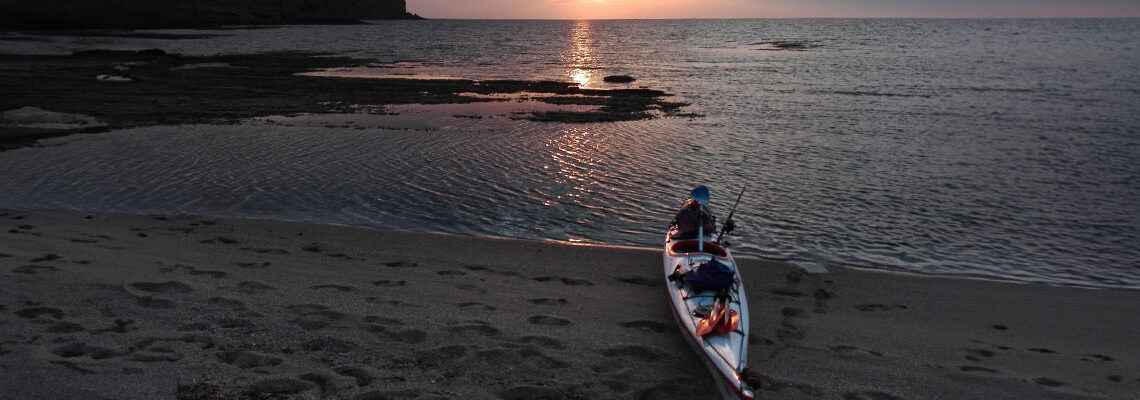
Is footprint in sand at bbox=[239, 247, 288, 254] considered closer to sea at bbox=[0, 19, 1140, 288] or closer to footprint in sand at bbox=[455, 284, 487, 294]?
sea at bbox=[0, 19, 1140, 288]

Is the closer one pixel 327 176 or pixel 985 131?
pixel 327 176

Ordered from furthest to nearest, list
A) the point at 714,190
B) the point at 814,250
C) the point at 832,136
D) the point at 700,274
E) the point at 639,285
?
the point at 832,136, the point at 714,190, the point at 814,250, the point at 639,285, the point at 700,274

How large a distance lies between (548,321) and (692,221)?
124 inches

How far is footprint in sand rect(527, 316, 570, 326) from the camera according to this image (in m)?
7.66

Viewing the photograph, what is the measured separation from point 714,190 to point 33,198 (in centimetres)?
1337

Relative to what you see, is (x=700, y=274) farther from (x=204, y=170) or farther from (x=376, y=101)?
(x=376, y=101)

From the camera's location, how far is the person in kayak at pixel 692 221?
988 centimetres

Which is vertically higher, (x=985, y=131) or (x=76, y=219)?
(x=985, y=131)

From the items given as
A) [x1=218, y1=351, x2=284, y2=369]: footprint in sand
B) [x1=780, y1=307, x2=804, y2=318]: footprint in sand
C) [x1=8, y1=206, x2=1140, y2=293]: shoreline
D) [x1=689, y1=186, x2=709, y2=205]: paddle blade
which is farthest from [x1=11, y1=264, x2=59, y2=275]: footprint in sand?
[x1=780, y1=307, x2=804, y2=318]: footprint in sand

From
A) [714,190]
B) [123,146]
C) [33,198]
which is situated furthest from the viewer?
[123,146]

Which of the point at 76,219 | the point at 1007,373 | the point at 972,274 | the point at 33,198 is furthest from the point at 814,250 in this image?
the point at 33,198

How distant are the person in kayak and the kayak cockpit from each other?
27cm

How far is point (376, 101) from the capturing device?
92.5ft

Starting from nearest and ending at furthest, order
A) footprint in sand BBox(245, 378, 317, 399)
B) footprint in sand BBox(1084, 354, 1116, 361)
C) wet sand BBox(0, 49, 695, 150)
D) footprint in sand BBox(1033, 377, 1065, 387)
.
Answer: footprint in sand BBox(245, 378, 317, 399), footprint in sand BBox(1033, 377, 1065, 387), footprint in sand BBox(1084, 354, 1116, 361), wet sand BBox(0, 49, 695, 150)
